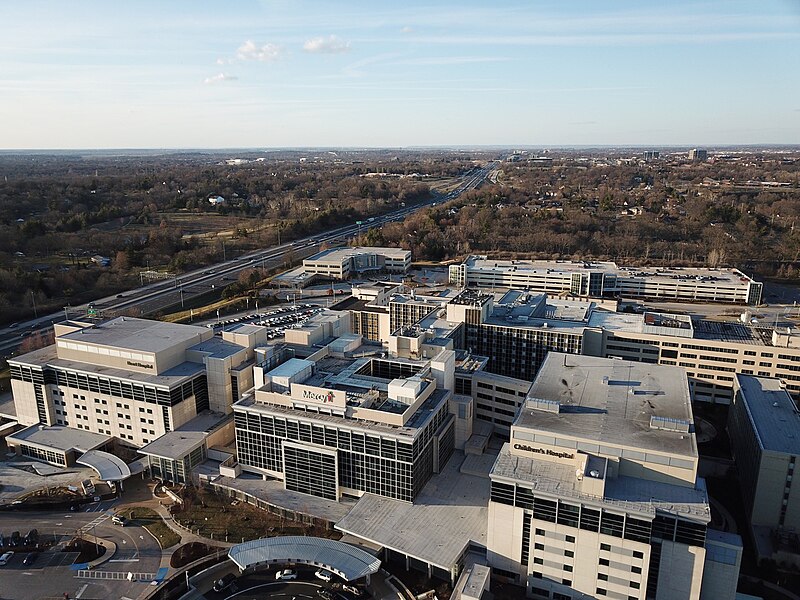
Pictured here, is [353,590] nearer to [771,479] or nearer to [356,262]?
[771,479]

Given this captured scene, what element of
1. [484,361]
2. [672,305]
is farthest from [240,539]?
[672,305]

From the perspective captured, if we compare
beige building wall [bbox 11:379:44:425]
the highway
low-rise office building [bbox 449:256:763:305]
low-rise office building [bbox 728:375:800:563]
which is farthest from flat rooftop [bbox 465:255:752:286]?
beige building wall [bbox 11:379:44:425]

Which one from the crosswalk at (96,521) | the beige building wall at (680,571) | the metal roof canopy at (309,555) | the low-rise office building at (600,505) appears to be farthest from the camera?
the crosswalk at (96,521)

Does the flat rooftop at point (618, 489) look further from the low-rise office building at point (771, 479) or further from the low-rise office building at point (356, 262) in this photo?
the low-rise office building at point (356, 262)

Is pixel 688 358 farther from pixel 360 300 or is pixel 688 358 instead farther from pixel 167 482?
pixel 167 482

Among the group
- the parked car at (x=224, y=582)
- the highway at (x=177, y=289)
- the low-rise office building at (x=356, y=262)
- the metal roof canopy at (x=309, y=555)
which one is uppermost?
the low-rise office building at (x=356, y=262)

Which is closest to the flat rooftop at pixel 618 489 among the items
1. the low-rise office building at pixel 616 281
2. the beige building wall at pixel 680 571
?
the beige building wall at pixel 680 571
